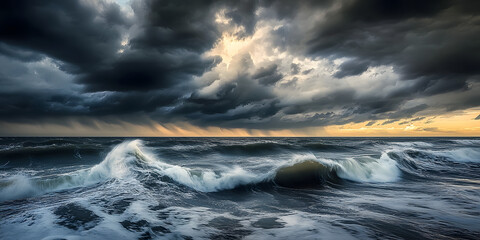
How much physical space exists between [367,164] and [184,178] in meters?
8.70

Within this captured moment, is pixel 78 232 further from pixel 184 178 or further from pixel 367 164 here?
pixel 367 164

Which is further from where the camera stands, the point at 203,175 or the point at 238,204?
the point at 203,175

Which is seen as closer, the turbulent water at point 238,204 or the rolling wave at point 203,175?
the turbulent water at point 238,204

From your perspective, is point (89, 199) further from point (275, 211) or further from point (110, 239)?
point (275, 211)

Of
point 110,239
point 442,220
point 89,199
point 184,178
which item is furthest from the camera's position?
point 184,178

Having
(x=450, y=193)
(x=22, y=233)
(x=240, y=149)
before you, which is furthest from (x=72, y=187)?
(x=240, y=149)

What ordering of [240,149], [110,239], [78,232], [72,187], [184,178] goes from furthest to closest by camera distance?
[240,149], [184,178], [72,187], [78,232], [110,239]

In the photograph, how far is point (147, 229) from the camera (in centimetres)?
399

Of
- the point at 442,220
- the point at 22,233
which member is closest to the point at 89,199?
the point at 22,233

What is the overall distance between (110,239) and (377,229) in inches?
171

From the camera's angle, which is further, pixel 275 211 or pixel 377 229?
pixel 275 211

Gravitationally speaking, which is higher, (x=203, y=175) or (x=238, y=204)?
(x=203, y=175)

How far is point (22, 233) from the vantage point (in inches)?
146

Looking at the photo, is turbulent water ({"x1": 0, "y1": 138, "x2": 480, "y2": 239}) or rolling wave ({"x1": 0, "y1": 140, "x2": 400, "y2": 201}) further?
rolling wave ({"x1": 0, "y1": 140, "x2": 400, "y2": 201})
